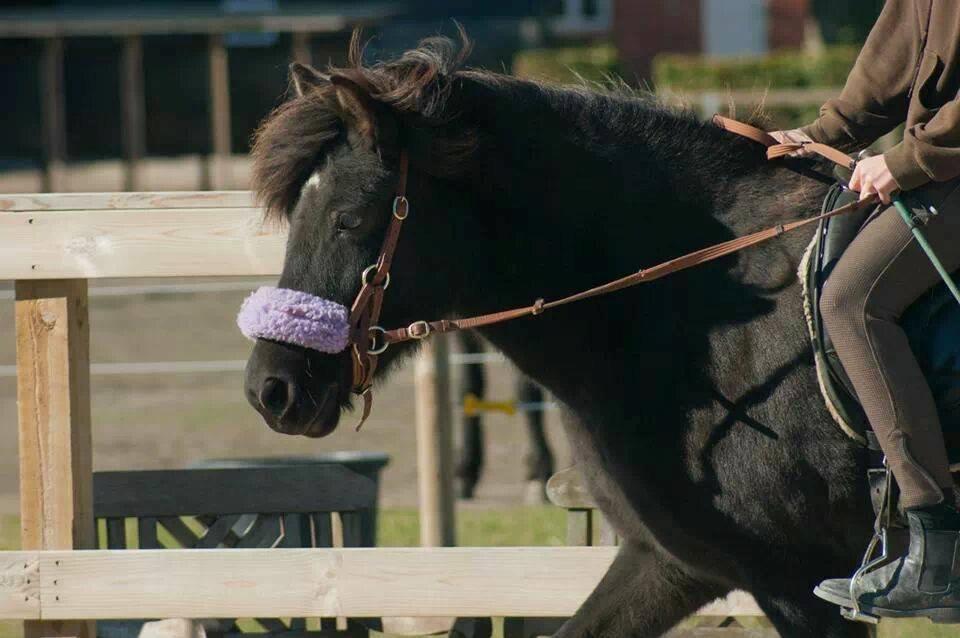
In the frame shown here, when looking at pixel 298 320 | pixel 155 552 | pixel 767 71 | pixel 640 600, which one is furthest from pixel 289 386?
pixel 767 71

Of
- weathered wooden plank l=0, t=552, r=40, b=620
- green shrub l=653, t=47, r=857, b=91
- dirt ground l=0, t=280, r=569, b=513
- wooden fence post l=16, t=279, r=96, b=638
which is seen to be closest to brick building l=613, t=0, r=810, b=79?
green shrub l=653, t=47, r=857, b=91

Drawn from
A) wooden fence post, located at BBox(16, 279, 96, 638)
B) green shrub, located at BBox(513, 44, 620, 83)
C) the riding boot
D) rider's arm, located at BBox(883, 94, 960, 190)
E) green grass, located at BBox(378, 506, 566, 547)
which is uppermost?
green shrub, located at BBox(513, 44, 620, 83)

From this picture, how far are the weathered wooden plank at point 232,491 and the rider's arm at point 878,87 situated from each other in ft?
6.89

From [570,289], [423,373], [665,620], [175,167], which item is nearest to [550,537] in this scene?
[423,373]

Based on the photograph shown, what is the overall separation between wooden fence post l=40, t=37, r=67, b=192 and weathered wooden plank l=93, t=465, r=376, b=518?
22062 mm

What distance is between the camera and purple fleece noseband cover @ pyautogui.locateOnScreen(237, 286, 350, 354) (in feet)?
10.8

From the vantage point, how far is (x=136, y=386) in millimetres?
12141

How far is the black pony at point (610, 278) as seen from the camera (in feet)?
11.2

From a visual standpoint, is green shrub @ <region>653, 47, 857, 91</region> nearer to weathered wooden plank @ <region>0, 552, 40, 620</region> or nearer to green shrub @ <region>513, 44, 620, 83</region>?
green shrub @ <region>513, 44, 620, 83</region>

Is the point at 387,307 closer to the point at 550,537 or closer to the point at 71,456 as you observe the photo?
the point at 71,456

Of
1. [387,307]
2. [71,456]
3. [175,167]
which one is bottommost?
[71,456]

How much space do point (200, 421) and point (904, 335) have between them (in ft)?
25.7

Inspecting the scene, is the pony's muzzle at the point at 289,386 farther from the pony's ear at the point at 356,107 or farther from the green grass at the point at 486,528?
the green grass at the point at 486,528

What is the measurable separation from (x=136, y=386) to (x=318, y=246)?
30.2ft
